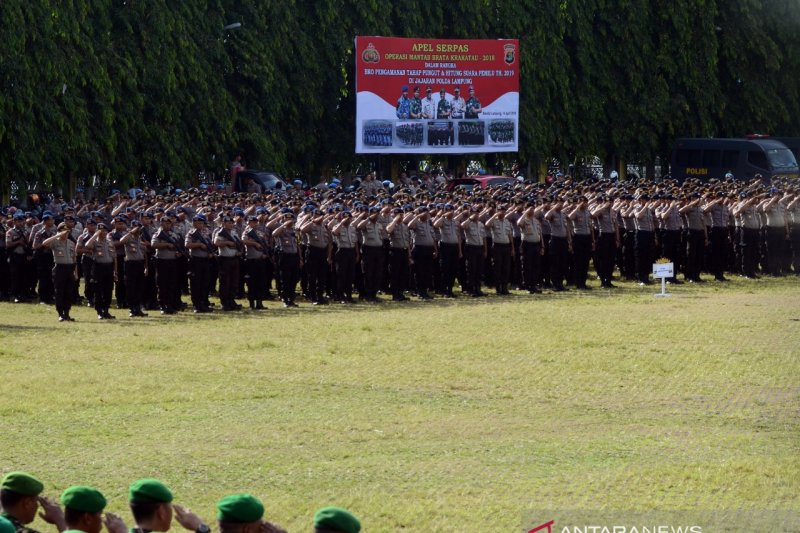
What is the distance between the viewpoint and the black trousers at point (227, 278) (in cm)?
2323

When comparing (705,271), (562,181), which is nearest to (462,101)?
(562,181)

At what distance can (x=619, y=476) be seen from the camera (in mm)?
10836

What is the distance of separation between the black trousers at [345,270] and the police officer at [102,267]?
159 inches

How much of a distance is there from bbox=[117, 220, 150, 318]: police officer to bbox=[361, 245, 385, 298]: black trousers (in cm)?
404

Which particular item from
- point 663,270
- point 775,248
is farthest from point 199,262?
point 775,248

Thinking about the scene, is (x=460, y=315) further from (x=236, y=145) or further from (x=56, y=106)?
(x=236, y=145)

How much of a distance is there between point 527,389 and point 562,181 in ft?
70.1

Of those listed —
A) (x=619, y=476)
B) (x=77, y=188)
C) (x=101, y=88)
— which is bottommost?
(x=619, y=476)

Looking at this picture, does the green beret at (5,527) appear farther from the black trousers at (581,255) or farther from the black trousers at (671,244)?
the black trousers at (671,244)

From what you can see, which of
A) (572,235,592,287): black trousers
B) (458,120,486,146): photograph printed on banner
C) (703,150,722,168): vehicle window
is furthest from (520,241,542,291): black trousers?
(703,150,722,168): vehicle window

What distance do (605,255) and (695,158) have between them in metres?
19.5

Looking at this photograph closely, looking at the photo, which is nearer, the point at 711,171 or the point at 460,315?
the point at 460,315

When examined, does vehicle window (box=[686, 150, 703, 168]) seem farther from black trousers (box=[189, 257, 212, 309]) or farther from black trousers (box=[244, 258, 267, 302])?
black trousers (box=[189, 257, 212, 309])

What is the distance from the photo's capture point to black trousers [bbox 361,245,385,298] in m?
24.7
